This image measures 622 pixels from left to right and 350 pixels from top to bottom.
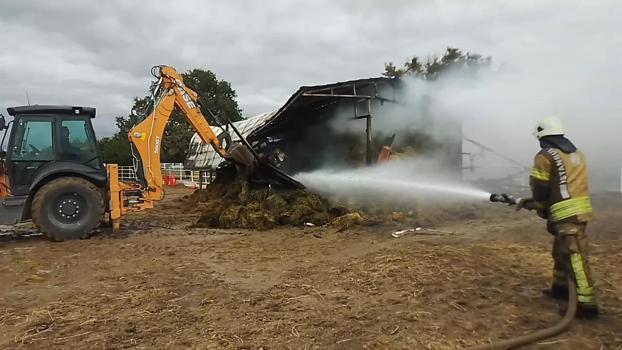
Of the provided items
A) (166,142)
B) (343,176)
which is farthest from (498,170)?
(166,142)


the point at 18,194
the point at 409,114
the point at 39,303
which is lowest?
the point at 39,303

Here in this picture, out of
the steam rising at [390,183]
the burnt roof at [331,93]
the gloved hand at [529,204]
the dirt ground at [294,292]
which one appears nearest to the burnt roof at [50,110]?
the dirt ground at [294,292]

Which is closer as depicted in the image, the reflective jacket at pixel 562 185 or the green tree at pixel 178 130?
the reflective jacket at pixel 562 185

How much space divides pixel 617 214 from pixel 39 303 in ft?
41.5

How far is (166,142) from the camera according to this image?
163 ft

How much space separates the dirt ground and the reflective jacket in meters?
1.01

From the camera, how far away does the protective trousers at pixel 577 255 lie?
477 cm

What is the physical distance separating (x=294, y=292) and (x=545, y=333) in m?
2.79

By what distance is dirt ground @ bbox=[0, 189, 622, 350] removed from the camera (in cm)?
450

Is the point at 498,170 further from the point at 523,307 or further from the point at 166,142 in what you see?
the point at 166,142

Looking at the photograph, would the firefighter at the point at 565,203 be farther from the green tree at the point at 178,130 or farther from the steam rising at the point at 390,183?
the green tree at the point at 178,130

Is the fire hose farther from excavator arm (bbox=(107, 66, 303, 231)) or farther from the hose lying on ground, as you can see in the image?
excavator arm (bbox=(107, 66, 303, 231))

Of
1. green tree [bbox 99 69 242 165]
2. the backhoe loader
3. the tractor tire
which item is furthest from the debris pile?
green tree [bbox 99 69 242 165]

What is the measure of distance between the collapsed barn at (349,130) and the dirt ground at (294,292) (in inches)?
188
